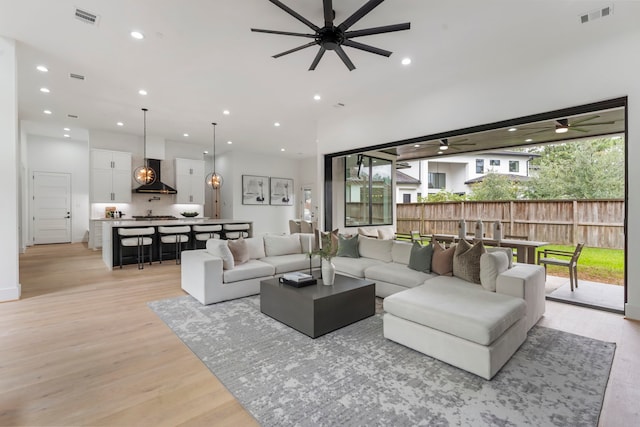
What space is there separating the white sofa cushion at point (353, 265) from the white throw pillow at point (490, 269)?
5.26 ft

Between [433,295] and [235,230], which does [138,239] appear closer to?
[235,230]

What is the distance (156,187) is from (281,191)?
4347 mm

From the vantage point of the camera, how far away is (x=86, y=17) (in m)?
3.17

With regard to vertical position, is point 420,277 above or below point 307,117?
below

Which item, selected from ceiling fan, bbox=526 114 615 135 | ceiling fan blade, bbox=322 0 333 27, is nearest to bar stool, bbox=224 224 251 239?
ceiling fan blade, bbox=322 0 333 27

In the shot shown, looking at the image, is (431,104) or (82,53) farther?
(431,104)

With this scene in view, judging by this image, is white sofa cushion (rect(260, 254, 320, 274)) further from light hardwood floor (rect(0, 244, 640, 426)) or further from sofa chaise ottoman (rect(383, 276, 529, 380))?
sofa chaise ottoman (rect(383, 276, 529, 380))

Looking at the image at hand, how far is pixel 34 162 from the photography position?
8930 millimetres

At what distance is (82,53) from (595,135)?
28.3ft

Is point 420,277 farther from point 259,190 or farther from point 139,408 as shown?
point 259,190

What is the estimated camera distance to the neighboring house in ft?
45.2

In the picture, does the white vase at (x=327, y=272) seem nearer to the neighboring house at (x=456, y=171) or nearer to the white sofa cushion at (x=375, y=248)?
the white sofa cushion at (x=375, y=248)

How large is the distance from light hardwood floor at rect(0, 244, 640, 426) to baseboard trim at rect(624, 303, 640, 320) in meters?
0.08

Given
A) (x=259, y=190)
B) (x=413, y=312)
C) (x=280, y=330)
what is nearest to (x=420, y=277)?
(x=413, y=312)
